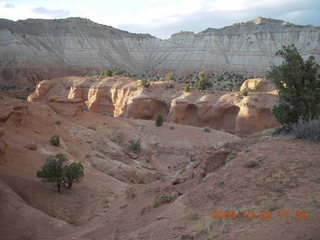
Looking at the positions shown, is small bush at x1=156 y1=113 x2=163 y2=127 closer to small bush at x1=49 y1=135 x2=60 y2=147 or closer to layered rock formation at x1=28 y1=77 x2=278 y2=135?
layered rock formation at x1=28 y1=77 x2=278 y2=135

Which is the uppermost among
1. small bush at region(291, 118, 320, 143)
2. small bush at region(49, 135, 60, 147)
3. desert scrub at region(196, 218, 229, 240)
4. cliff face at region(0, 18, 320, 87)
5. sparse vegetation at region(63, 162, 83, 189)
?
cliff face at region(0, 18, 320, 87)

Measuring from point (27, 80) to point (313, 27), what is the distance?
7027cm

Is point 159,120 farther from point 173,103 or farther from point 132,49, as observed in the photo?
point 132,49

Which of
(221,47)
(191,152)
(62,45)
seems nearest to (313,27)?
(221,47)

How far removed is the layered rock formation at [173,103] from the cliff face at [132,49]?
103ft

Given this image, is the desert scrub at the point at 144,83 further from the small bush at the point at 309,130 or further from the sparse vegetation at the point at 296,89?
the small bush at the point at 309,130

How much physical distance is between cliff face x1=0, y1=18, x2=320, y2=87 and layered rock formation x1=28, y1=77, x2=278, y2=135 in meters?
31.4

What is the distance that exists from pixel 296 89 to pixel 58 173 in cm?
971

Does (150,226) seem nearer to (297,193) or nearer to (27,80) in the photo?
(297,193)

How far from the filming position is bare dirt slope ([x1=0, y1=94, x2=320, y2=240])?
264 inches

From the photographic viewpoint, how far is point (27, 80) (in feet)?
230

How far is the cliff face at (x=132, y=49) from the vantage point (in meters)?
75.3

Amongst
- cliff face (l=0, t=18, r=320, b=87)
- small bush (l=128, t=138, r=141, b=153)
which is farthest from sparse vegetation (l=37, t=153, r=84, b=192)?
cliff face (l=0, t=18, r=320, b=87)

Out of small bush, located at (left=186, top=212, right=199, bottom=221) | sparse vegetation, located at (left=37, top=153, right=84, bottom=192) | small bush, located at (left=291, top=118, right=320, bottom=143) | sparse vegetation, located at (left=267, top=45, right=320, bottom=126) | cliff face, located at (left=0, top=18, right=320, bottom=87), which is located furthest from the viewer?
cliff face, located at (left=0, top=18, right=320, bottom=87)
